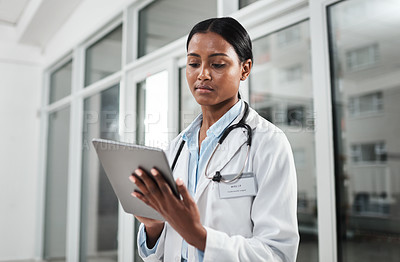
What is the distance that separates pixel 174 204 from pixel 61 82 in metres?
4.15

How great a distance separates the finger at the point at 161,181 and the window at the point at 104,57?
2.61 metres

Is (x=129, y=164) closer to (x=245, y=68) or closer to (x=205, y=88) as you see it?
(x=205, y=88)

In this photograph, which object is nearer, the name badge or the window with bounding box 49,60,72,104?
the name badge

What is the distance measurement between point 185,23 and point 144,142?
3.01 ft

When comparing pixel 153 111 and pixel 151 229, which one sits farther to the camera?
pixel 153 111

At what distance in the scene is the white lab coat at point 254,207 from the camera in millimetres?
887

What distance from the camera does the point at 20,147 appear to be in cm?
472

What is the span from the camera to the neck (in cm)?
113

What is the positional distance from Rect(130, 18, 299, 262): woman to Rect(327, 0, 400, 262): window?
687mm

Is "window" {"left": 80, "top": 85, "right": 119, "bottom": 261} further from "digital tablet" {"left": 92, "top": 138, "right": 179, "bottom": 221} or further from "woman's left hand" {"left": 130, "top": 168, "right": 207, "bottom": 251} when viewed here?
"woman's left hand" {"left": 130, "top": 168, "right": 207, "bottom": 251}

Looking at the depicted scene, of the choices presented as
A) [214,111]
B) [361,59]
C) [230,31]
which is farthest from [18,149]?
[361,59]

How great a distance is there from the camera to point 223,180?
1008 millimetres

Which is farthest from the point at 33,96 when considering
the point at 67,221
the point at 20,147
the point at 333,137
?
the point at 333,137

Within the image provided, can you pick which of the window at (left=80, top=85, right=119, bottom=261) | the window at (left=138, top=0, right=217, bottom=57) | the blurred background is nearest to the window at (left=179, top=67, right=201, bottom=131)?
the blurred background
